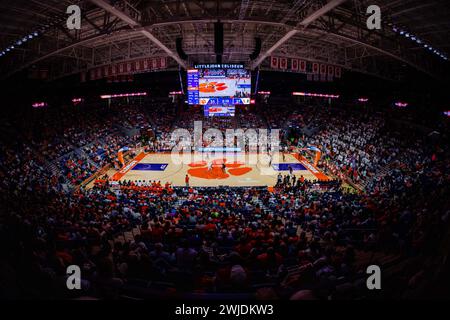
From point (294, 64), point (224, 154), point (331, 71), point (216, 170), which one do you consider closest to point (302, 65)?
point (294, 64)

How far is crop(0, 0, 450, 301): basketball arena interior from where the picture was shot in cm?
598

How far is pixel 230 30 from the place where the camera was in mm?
25484

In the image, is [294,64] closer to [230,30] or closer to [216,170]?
[230,30]

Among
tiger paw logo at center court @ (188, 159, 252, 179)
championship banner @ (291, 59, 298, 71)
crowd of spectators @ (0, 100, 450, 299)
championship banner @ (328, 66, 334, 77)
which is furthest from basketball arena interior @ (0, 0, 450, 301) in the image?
championship banner @ (291, 59, 298, 71)

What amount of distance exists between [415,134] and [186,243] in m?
24.3

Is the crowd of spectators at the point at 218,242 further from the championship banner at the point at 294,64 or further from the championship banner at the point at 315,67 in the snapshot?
the championship banner at the point at 294,64

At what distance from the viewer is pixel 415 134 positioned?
2405 centimetres

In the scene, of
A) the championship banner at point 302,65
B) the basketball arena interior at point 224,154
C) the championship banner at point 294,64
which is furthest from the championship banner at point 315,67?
the championship banner at point 294,64

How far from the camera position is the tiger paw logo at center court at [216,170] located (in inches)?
1014

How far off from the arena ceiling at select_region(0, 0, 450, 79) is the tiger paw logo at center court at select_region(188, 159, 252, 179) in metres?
10.6

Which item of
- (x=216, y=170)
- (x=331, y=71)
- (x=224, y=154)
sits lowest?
(x=216, y=170)

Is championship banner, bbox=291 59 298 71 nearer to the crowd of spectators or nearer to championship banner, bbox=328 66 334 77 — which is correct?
championship banner, bbox=328 66 334 77

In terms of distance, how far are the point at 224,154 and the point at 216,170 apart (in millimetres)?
6659

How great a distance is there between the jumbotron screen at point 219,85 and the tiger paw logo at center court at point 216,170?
6424 millimetres
